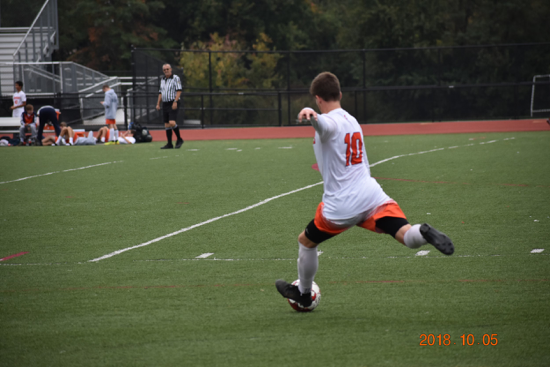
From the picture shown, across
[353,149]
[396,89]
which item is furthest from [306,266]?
[396,89]

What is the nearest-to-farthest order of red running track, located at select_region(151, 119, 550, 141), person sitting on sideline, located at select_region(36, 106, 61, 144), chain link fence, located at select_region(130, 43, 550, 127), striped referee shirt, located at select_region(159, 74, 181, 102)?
1. striped referee shirt, located at select_region(159, 74, 181, 102)
2. person sitting on sideline, located at select_region(36, 106, 61, 144)
3. red running track, located at select_region(151, 119, 550, 141)
4. chain link fence, located at select_region(130, 43, 550, 127)

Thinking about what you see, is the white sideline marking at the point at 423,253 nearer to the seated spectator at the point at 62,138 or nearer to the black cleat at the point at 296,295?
the black cleat at the point at 296,295

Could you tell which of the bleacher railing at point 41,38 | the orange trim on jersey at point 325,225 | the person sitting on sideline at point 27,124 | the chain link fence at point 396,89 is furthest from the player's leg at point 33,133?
the orange trim on jersey at point 325,225

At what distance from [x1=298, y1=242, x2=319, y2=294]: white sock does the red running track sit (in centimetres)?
2176

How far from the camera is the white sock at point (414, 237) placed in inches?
175

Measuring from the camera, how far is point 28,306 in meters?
5.19

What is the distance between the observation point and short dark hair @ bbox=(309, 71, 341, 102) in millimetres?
4707

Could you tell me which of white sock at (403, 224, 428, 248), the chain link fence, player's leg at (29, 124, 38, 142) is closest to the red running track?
the chain link fence

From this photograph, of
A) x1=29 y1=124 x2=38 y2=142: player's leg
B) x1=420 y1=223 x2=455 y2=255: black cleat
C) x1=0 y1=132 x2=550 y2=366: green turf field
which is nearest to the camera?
x1=0 y1=132 x2=550 y2=366: green turf field

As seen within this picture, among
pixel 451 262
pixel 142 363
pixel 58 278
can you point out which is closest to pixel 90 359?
pixel 142 363

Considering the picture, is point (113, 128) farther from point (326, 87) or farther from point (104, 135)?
point (326, 87)

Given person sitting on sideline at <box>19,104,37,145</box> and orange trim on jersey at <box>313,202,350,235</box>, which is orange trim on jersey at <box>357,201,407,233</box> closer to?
orange trim on jersey at <box>313,202,350,235</box>

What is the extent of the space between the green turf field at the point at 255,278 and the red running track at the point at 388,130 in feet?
48.0

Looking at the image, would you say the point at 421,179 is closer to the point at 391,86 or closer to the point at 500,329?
the point at 500,329
